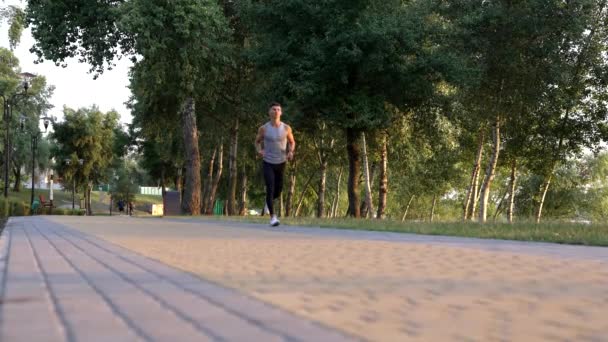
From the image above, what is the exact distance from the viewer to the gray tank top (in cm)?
1191

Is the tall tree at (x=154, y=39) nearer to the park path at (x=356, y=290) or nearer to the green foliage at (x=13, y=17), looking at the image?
the green foliage at (x=13, y=17)

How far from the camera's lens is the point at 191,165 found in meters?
26.6

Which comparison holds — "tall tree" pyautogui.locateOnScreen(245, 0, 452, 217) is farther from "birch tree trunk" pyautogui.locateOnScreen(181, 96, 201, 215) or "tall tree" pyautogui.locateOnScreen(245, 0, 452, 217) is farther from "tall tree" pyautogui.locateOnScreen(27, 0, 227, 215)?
"birch tree trunk" pyautogui.locateOnScreen(181, 96, 201, 215)

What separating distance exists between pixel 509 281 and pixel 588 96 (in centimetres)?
2925

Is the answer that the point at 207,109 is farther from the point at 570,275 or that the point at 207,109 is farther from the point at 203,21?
the point at 570,275

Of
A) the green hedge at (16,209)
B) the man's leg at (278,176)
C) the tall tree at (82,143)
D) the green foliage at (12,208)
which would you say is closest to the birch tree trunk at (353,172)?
the man's leg at (278,176)

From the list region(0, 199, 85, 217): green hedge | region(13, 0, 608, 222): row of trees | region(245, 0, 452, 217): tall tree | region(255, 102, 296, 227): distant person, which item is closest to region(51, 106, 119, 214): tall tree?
region(0, 199, 85, 217): green hedge

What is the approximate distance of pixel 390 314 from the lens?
115 inches

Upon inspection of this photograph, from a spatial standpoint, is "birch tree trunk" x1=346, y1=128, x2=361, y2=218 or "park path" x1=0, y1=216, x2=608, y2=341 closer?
"park path" x1=0, y1=216, x2=608, y2=341

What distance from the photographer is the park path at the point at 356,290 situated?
2.61m

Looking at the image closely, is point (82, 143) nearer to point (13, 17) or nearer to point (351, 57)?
point (13, 17)

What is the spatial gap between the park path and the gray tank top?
18.5 ft

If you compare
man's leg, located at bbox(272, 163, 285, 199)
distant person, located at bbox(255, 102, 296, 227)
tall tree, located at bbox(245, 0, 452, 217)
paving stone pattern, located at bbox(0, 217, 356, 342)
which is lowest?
paving stone pattern, located at bbox(0, 217, 356, 342)

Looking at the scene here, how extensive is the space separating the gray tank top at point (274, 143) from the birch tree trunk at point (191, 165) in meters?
14.5
